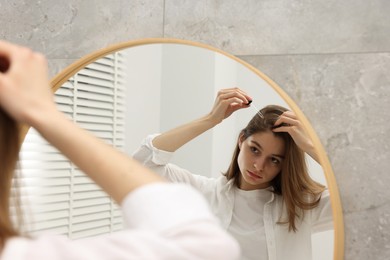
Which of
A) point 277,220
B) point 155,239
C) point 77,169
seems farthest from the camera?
point 77,169

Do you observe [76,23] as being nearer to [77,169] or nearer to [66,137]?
[77,169]

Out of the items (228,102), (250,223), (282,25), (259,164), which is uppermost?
(282,25)

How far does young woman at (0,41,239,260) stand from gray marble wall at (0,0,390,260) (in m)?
0.54

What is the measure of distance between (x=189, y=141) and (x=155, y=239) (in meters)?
0.60

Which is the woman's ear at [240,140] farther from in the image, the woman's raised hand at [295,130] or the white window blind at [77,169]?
the white window blind at [77,169]

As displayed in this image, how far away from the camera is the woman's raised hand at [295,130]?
0.98 metres

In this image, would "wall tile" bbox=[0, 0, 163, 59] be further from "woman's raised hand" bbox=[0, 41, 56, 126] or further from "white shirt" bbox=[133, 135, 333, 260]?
"woman's raised hand" bbox=[0, 41, 56, 126]

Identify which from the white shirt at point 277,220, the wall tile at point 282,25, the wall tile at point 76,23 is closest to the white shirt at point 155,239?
the white shirt at point 277,220

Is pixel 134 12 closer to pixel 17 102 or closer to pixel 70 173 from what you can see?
pixel 70 173

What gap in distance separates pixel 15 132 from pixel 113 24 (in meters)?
0.68

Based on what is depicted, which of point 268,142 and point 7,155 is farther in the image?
point 268,142

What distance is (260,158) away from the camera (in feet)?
3.29

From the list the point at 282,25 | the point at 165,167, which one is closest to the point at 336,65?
the point at 282,25

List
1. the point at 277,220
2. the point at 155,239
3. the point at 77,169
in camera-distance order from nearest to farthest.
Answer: the point at 155,239, the point at 277,220, the point at 77,169
